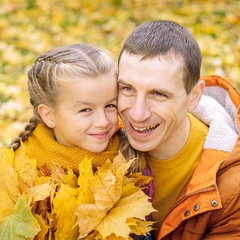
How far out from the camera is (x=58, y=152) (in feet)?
8.57

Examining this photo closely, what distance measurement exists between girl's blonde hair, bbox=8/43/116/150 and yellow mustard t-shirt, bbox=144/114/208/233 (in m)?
0.57

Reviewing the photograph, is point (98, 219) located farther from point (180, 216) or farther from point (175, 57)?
point (175, 57)

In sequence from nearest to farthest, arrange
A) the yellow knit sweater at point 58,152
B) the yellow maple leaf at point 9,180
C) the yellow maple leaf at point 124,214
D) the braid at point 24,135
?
the yellow maple leaf at point 124,214 < the yellow maple leaf at point 9,180 < the yellow knit sweater at point 58,152 < the braid at point 24,135

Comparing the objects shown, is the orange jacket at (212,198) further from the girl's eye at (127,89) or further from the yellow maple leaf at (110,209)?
the girl's eye at (127,89)

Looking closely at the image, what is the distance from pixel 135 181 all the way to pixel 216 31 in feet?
15.9

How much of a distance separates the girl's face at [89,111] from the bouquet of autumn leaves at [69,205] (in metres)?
0.27

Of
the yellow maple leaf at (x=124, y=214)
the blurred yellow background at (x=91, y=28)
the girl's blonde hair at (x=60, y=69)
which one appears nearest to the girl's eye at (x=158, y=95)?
the girl's blonde hair at (x=60, y=69)

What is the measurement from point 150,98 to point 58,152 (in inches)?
20.8

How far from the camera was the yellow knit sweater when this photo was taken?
258 cm

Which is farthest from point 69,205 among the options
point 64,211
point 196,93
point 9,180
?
point 196,93

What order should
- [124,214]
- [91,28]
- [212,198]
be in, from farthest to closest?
[91,28] < [212,198] < [124,214]

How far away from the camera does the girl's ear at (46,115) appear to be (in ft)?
8.72

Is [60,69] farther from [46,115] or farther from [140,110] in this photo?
[140,110]

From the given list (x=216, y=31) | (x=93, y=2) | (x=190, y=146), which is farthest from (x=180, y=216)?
(x=93, y=2)
